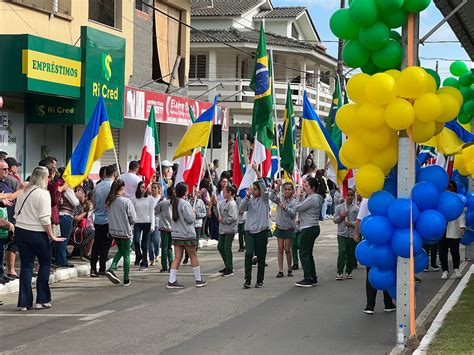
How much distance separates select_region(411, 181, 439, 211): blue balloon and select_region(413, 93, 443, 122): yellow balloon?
2.43 feet

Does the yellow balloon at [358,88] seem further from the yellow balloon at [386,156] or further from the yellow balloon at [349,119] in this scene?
the yellow balloon at [386,156]

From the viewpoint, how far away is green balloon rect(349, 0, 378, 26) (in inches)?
364

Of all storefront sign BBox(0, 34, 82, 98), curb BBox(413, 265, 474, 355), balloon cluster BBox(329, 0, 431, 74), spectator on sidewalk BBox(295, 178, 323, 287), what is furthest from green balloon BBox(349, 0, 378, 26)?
storefront sign BBox(0, 34, 82, 98)

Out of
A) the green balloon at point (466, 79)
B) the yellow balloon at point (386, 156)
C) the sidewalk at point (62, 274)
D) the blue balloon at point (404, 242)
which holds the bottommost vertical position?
the sidewalk at point (62, 274)

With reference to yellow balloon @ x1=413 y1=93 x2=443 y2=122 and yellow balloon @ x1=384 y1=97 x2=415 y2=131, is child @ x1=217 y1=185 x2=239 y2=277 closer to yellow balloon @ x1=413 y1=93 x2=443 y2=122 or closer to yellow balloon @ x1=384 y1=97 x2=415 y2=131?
yellow balloon @ x1=384 y1=97 x2=415 y2=131

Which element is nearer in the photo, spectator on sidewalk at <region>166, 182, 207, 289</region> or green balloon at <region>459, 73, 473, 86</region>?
spectator on sidewalk at <region>166, 182, 207, 289</region>

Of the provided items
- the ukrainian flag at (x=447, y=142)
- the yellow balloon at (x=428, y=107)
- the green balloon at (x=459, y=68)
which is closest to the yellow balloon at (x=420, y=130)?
the yellow balloon at (x=428, y=107)

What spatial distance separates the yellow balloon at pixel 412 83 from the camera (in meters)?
9.09

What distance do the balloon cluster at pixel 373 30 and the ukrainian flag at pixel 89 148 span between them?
6.15 metres

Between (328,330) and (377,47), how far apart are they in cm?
346

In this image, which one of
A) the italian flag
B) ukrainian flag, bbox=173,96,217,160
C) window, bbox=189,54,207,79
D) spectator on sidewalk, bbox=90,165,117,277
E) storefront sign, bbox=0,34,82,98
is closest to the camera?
spectator on sidewalk, bbox=90,165,117,277

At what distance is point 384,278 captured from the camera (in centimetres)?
973

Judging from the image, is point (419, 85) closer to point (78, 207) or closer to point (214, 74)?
point (78, 207)

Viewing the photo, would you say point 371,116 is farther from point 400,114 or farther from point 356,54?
point 356,54
